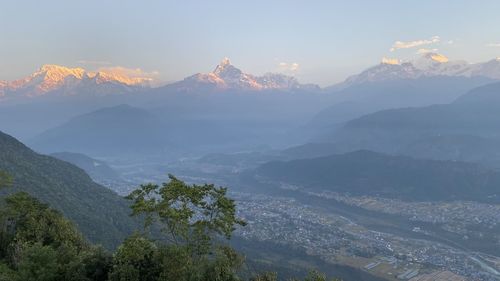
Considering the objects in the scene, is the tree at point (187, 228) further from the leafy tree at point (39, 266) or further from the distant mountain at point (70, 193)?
the distant mountain at point (70, 193)

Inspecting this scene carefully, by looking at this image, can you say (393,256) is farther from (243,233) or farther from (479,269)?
(243,233)

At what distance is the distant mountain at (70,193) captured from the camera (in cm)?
11712

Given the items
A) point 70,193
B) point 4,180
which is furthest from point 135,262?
point 70,193

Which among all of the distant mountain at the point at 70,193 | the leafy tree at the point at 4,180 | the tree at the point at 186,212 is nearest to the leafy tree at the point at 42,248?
the leafy tree at the point at 4,180

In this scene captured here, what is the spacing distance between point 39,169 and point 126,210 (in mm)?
33631

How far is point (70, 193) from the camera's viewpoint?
A: 143 meters

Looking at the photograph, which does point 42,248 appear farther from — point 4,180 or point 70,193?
point 70,193

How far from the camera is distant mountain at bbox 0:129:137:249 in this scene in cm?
11712

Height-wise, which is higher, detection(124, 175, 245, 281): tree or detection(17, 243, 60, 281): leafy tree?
detection(124, 175, 245, 281): tree

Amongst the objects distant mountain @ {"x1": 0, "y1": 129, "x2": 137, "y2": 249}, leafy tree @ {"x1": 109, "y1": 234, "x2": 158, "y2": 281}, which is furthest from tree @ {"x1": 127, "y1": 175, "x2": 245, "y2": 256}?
distant mountain @ {"x1": 0, "y1": 129, "x2": 137, "y2": 249}

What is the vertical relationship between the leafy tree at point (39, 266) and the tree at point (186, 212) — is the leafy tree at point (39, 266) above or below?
below

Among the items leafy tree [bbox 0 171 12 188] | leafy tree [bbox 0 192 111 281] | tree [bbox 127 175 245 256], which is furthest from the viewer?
leafy tree [bbox 0 171 12 188]

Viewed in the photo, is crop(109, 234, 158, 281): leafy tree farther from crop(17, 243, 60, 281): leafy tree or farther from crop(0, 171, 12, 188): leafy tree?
crop(0, 171, 12, 188): leafy tree

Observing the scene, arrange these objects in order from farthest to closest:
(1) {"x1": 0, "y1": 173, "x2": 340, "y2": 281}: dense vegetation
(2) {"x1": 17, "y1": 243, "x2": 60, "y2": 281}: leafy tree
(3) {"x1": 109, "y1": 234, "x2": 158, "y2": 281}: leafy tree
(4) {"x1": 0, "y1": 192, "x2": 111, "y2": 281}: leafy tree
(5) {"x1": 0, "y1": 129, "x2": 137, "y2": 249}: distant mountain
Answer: (5) {"x1": 0, "y1": 129, "x2": 137, "y2": 249}: distant mountain → (4) {"x1": 0, "y1": 192, "x2": 111, "y2": 281}: leafy tree → (2) {"x1": 17, "y1": 243, "x2": 60, "y2": 281}: leafy tree → (3) {"x1": 109, "y1": 234, "x2": 158, "y2": 281}: leafy tree → (1) {"x1": 0, "y1": 173, "x2": 340, "y2": 281}: dense vegetation
